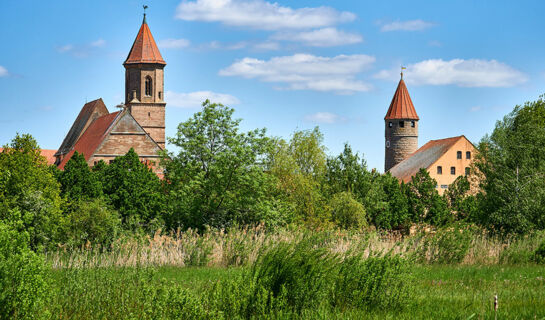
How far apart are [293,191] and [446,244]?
45.1 feet

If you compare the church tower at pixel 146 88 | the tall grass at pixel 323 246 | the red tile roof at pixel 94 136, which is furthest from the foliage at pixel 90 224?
the church tower at pixel 146 88

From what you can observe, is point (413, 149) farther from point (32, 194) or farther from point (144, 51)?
point (32, 194)

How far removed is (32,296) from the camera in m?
7.35

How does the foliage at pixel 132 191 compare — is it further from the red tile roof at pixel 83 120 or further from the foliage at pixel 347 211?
the red tile roof at pixel 83 120

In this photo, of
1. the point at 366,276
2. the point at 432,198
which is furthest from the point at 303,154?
the point at 366,276

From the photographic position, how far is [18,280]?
7.28 metres

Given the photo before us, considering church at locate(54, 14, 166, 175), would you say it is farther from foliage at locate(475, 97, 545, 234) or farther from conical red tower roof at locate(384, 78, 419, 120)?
foliage at locate(475, 97, 545, 234)

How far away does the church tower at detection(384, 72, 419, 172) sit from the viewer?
86.2 meters

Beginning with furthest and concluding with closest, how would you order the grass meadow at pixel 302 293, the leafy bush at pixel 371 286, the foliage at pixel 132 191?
the foliage at pixel 132 191
the leafy bush at pixel 371 286
the grass meadow at pixel 302 293

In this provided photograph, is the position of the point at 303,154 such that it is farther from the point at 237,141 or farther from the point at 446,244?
the point at 446,244

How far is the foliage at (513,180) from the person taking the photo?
1961cm

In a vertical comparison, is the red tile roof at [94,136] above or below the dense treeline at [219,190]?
above

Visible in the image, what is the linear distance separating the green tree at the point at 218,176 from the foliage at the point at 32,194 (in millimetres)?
4319

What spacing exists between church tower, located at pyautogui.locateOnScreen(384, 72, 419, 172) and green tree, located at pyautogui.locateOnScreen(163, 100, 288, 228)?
2469 inches
